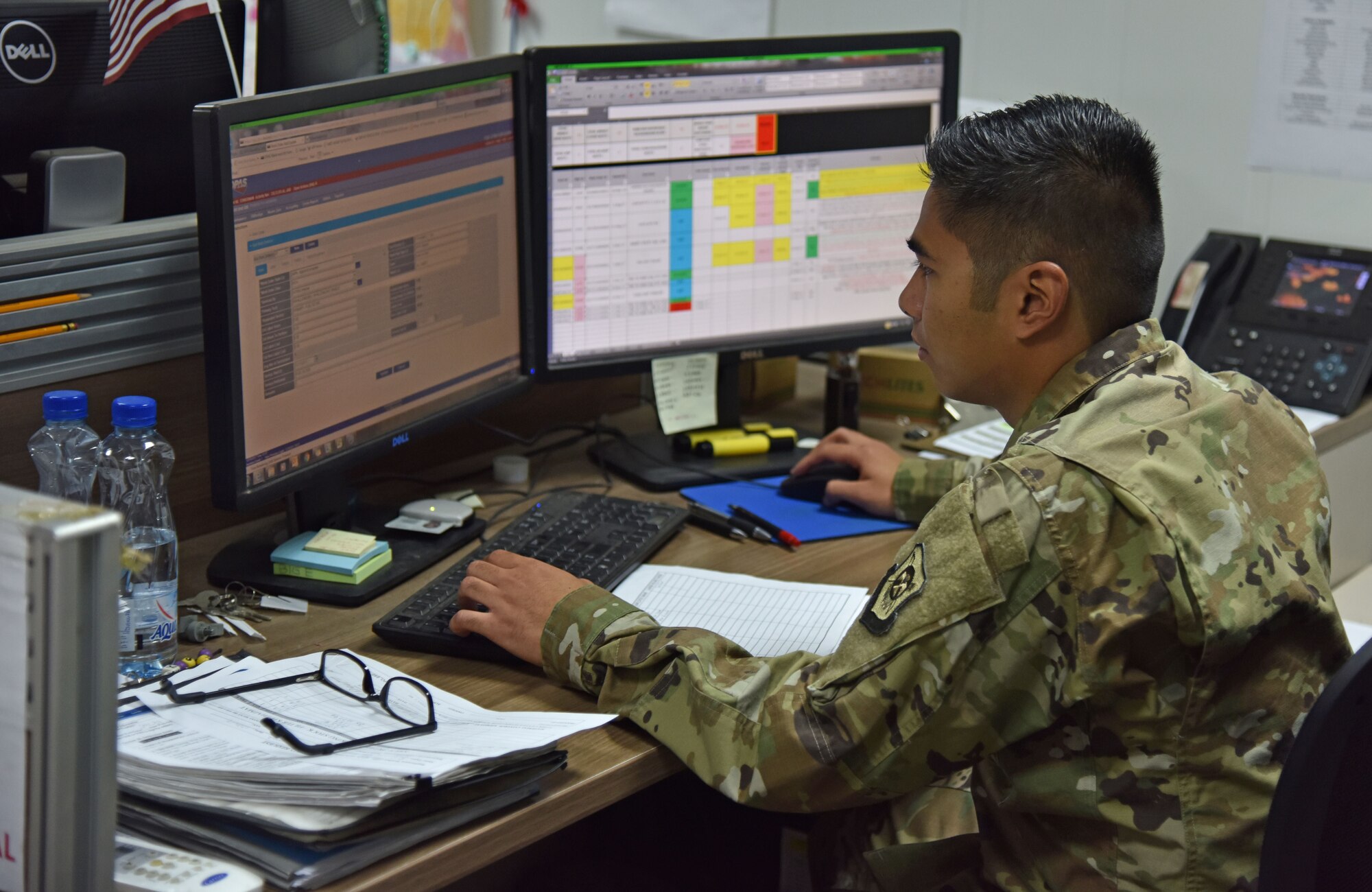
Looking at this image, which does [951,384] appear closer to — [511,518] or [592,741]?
[592,741]

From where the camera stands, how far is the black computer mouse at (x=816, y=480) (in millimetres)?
1712

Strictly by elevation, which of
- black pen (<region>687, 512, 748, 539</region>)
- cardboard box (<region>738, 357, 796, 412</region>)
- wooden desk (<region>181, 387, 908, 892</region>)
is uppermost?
cardboard box (<region>738, 357, 796, 412</region>)

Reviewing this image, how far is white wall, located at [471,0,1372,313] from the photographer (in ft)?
7.33

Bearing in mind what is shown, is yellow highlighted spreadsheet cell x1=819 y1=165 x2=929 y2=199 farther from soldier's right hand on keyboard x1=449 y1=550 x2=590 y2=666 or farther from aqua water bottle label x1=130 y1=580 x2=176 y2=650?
aqua water bottle label x1=130 y1=580 x2=176 y2=650

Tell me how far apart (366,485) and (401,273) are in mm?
328

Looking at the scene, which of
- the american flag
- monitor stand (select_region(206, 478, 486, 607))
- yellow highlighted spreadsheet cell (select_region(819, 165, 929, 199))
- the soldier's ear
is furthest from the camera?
yellow highlighted spreadsheet cell (select_region(819, 165, 929, 199))

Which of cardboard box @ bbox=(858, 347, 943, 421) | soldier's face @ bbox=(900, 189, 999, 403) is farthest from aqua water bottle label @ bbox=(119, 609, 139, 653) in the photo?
cardboard box @ bbox=(858, 347, 943, 421)

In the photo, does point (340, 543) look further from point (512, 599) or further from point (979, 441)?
point (979, 441)

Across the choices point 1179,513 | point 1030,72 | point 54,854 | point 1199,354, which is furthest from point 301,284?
point 1030,72

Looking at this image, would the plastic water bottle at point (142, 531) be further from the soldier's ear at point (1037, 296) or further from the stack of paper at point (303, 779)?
the soldier's ear at point (1037, 296)

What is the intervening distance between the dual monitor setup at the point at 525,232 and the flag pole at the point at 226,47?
32 centimetres

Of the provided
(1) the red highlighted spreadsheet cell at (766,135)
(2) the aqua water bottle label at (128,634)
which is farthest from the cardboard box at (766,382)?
(2) the aqua water bottle label at (128,634)

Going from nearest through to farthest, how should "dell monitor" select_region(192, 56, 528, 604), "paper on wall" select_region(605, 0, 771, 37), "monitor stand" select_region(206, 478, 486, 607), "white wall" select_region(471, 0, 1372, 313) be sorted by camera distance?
1. "dell monitor" select_region(192, 56, 528, 604)
2. "monitor stand" select_region(206, 478, 486, 607)
3. "white wall" select_region(471, 0, 1372, 313)
4. "paper on wall" select_region(605, 0, 771, 37)

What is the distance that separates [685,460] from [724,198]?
1.14ft
